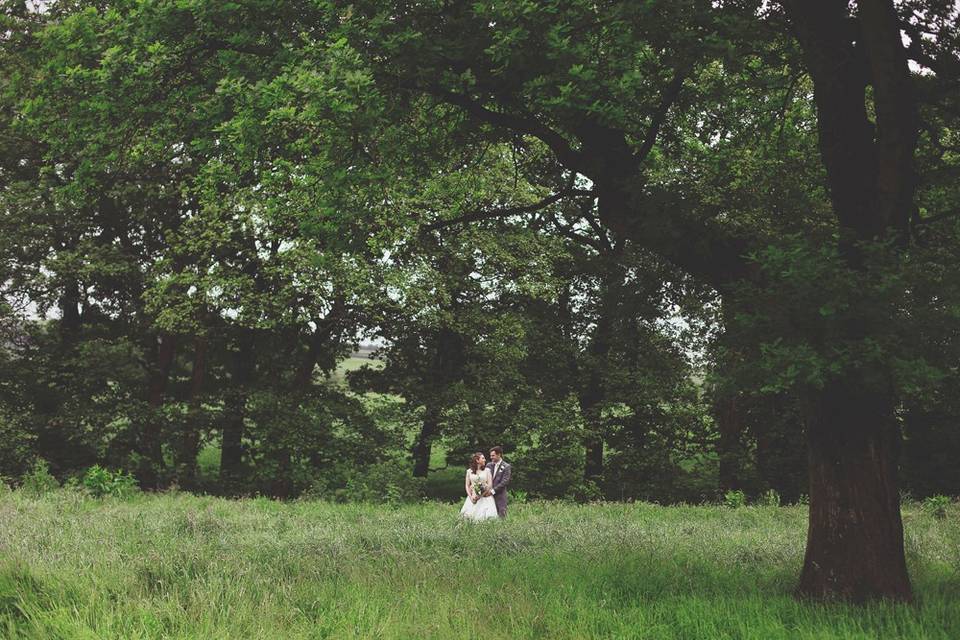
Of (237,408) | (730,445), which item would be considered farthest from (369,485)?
(730,445)

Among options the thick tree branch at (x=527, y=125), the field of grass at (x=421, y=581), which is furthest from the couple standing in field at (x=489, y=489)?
the thick tree branch at (x=527, y=125)

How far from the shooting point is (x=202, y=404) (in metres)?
26.7

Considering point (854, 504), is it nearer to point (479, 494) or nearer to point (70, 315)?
point (479, 494)

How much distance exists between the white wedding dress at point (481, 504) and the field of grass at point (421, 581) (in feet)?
6.56

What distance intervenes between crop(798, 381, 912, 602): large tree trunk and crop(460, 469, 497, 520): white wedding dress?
791cm

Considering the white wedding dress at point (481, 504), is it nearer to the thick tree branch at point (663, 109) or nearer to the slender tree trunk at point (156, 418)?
the thick tree branch at point (663, 109)

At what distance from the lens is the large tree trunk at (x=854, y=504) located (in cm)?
786

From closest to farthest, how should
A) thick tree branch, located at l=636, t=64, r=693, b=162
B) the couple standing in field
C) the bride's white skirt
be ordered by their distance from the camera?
thick tree branch, located at l=636, t=64, r=693, b=162 → the bride's white skirt → the couple standing in field

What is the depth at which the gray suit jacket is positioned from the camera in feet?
51.8

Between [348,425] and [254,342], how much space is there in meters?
5.29

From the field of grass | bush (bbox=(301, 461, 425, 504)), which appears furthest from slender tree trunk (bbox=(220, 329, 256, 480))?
the field of grass

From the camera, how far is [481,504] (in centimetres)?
1570

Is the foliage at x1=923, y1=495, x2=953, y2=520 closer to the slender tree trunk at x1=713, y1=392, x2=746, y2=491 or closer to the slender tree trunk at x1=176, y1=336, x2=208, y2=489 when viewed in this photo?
the slender tree trunk at x1=713, y1=392, x2=746, y2=491

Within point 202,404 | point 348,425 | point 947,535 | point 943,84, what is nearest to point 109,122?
point 943,84
